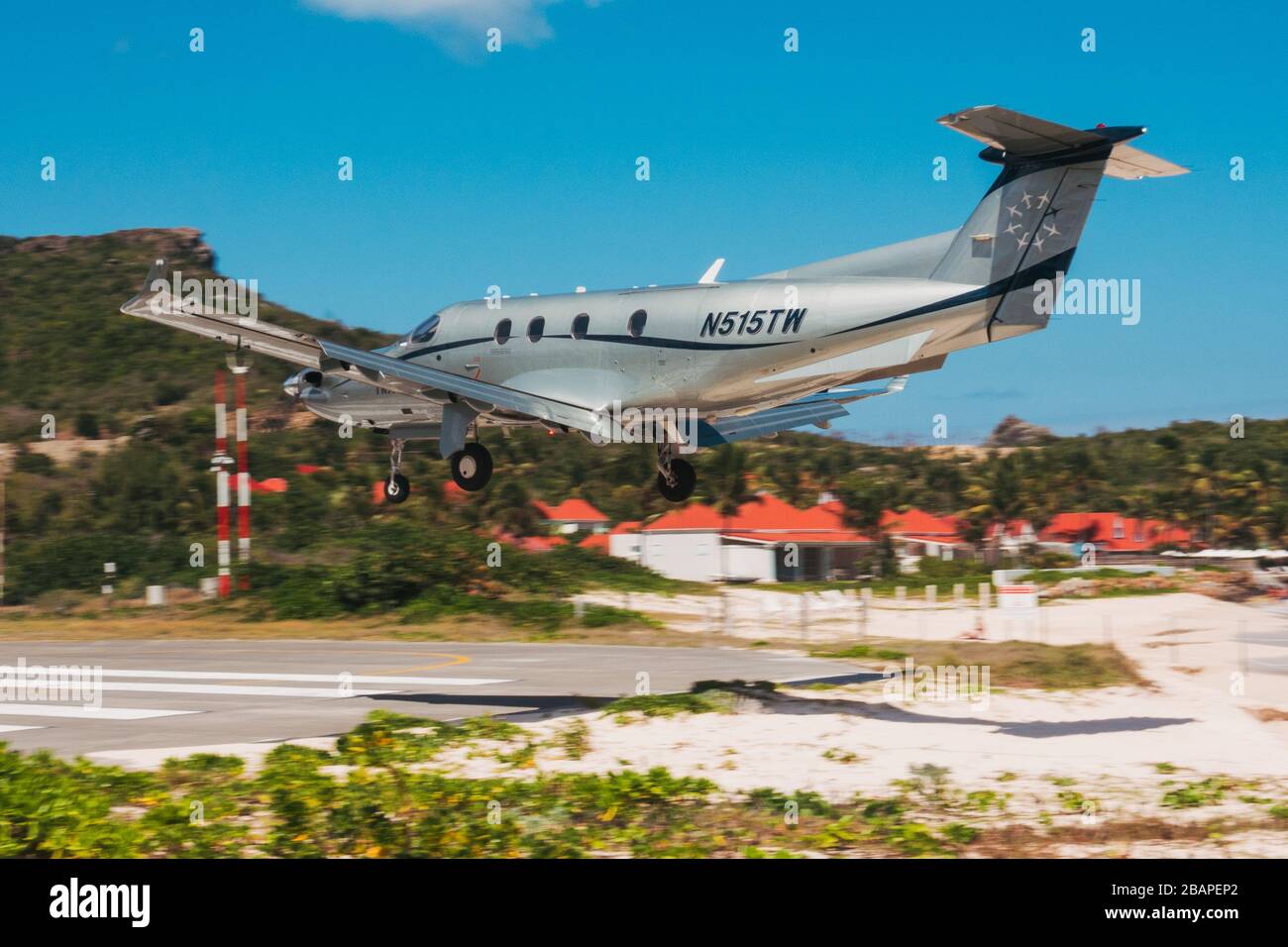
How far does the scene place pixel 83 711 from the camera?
2019 cm

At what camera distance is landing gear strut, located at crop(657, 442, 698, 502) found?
23656 millimetres

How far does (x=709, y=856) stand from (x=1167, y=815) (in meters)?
4.72

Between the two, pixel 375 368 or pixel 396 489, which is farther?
pixel 396 489

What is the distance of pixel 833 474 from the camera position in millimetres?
81750

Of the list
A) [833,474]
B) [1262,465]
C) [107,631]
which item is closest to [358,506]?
[107,631]

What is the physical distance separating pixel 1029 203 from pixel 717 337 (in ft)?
17.2

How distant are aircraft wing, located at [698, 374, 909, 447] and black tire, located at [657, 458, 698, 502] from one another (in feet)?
3.35

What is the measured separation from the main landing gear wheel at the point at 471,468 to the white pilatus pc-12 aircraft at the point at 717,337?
36 mm

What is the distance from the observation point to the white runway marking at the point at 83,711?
19.6 m
